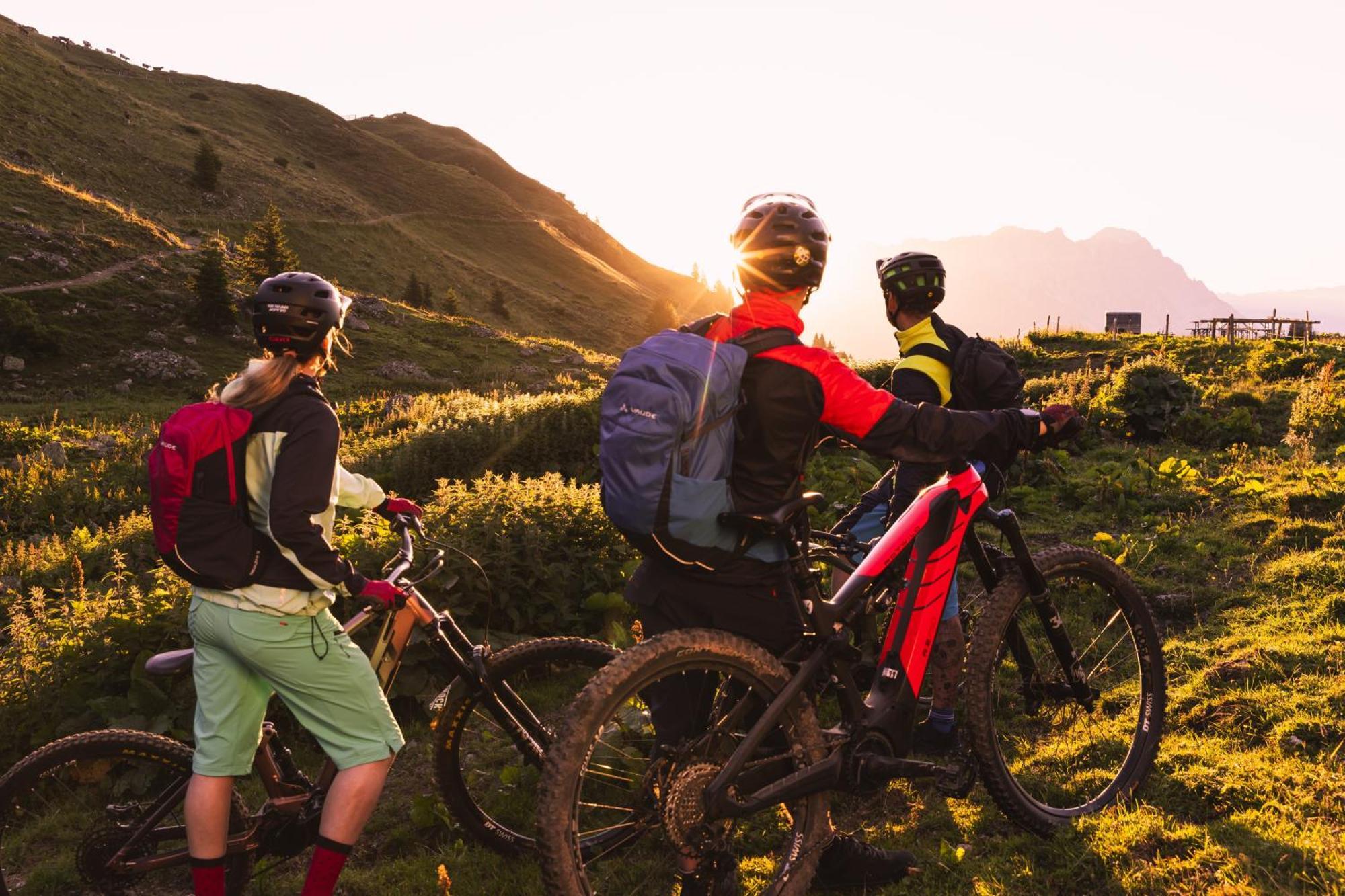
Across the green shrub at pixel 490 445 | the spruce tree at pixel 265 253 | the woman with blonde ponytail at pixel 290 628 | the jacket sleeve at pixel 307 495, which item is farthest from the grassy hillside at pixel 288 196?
the jacket sleeve at pixel 307 495

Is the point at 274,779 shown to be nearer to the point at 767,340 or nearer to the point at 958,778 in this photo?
the point at 767,340

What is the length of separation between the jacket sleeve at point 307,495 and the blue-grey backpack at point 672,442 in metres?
1.11

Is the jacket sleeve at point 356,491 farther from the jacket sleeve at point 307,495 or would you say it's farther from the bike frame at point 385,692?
the jacket sleeve at point 307,495

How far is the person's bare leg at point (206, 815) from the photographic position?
333 cm

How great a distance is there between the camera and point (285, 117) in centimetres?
10438

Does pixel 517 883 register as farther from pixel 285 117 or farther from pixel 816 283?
pixel 285 117

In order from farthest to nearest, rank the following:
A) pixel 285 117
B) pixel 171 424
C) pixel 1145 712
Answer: pixel 285 117
pixel 1145 712
pixel 171 424

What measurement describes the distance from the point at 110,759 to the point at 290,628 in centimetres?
131

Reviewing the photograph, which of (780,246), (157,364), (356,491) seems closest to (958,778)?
(780,246)

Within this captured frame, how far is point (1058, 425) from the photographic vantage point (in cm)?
356

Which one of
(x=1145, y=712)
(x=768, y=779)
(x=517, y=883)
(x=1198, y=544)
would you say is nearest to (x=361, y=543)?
(x=517, y=883)

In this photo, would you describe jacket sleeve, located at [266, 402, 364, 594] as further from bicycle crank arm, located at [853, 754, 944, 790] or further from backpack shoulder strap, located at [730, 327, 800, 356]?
bicycle crank arm, located at [853, 754, 944, 790]

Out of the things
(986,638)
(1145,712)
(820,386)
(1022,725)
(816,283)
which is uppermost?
(816,283)

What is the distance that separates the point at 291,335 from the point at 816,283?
2.27m
